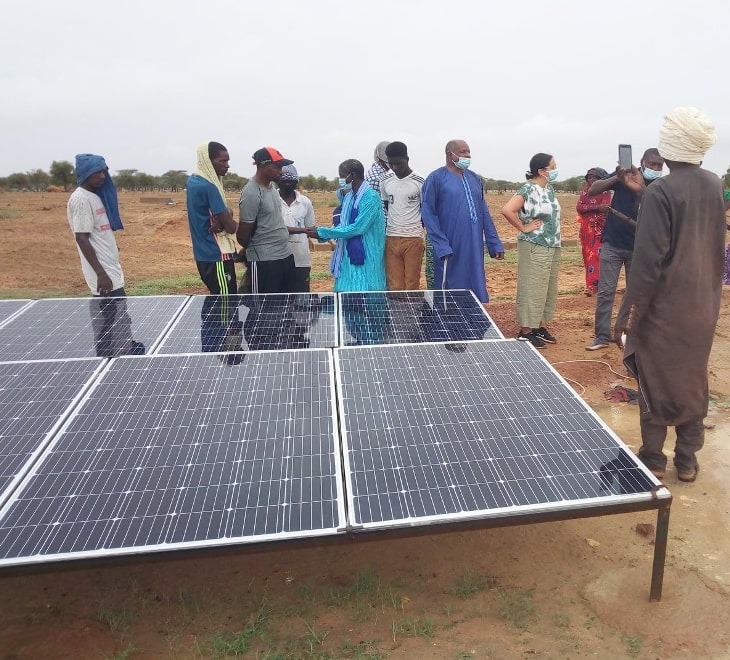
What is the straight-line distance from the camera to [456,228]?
20.2 feet

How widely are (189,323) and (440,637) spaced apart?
3.00m

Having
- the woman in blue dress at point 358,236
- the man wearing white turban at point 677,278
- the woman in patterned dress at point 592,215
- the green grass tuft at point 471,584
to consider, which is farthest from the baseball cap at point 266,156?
the woman in patterned dress at point 592,215

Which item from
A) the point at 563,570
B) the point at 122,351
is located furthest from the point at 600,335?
the point at 122,351

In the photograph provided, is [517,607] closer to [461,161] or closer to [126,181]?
[461,161]

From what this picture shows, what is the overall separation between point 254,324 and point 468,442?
229 centimetres

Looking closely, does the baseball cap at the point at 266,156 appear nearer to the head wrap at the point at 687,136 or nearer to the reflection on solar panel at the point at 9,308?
the reflection on solar panel at the point at 9,308

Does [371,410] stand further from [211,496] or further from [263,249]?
[263,249]

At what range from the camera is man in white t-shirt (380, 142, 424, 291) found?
6445 mm

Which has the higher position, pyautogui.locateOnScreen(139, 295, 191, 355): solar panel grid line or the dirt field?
pyautogui.locateOnScreen(139, 295, 191, 355): solar panel grid line

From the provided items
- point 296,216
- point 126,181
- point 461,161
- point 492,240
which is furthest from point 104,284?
point 126,181

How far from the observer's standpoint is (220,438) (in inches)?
114

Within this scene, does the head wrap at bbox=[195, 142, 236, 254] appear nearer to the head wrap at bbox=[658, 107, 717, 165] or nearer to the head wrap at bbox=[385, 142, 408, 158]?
the head wrap at bbox=[385, 142, 408, 158]

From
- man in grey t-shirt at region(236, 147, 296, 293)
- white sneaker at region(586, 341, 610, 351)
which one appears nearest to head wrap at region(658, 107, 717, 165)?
man in grey t-shirt at region(236, 147, 296, 293)

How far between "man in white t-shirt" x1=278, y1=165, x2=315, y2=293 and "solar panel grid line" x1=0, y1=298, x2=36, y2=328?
2.86 m
